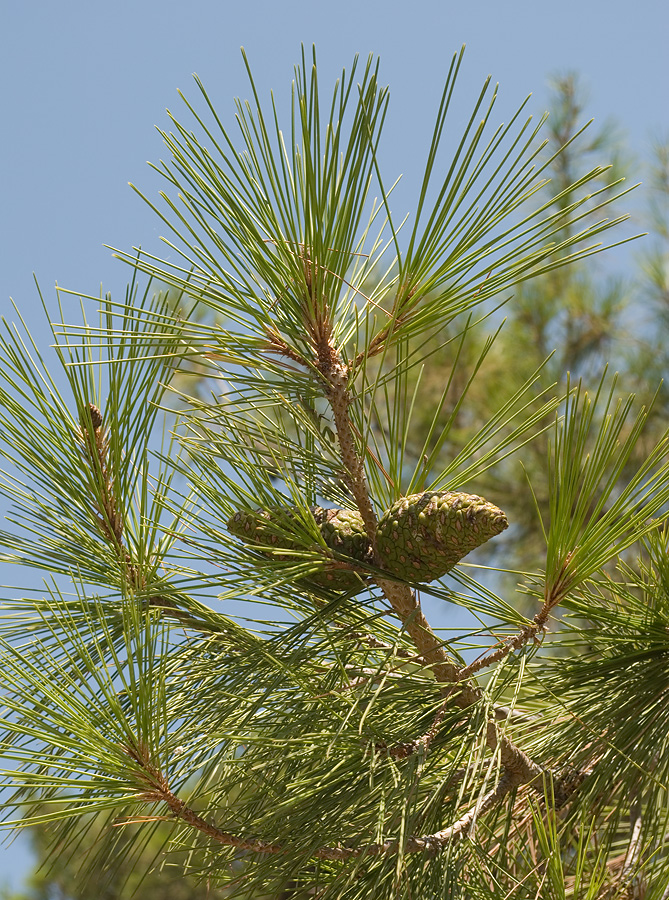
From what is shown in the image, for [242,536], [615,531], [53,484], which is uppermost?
[53,484]

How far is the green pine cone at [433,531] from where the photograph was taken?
0.62 metres

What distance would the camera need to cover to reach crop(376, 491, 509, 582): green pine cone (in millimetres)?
624

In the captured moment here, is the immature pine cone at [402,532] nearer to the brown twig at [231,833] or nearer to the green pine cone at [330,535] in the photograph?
the green pine cone at [330,535]

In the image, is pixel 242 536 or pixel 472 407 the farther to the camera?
pixel 472 407

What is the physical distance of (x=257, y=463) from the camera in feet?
2.41

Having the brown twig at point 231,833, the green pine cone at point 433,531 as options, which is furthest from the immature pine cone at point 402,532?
the brown twig at point 231,833

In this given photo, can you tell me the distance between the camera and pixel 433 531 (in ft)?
2.13

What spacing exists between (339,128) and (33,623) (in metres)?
0.55

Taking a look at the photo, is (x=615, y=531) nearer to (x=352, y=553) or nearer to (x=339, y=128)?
(x=352, y=553)

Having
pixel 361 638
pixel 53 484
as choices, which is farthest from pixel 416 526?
pixel 53 484

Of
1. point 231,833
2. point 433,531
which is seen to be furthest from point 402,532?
point 231,833

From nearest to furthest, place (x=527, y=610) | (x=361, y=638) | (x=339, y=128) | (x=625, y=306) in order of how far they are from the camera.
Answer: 1. (x=339, y=128)
2. (x=361, y=638)
3. (x=527, y=610)
4. (x=625, y=306)

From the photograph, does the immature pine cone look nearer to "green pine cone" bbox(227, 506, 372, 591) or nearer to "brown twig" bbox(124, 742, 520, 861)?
"green pine cone" bbox(227, 506, 372, 591)

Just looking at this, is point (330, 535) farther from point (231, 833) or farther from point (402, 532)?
point (231, 833)
